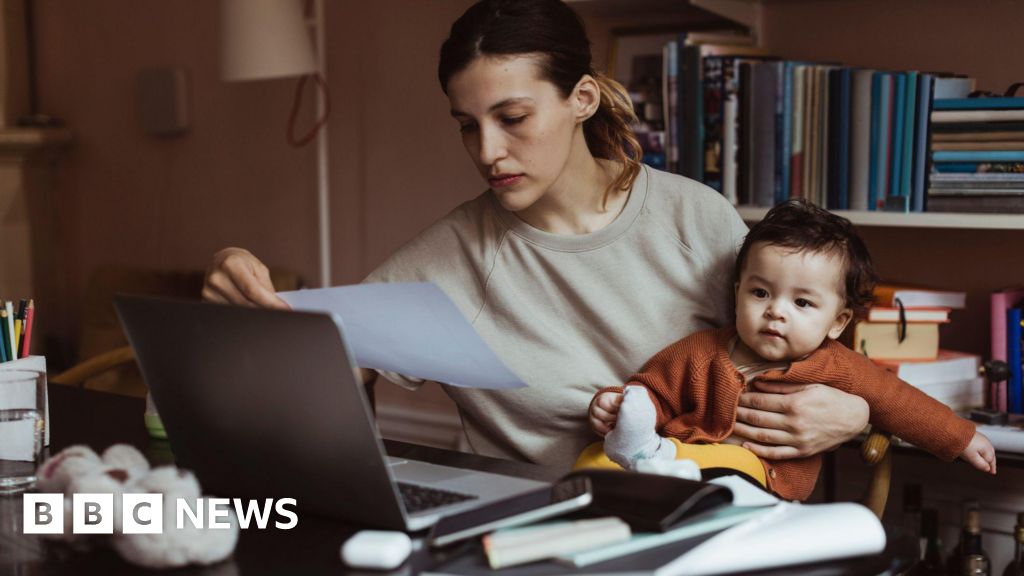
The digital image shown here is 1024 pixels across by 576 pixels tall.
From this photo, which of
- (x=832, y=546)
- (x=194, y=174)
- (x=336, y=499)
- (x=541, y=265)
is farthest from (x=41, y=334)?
(x=832, y=546)

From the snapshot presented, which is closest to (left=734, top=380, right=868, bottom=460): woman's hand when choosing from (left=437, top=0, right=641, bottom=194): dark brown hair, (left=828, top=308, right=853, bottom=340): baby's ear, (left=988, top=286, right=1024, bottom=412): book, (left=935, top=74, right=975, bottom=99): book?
(left=828, top=308, right=853, bottom=340): baby's ear

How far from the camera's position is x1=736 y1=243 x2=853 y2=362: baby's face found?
4.99 feet

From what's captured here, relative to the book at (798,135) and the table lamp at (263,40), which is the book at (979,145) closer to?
the book at (798,135)

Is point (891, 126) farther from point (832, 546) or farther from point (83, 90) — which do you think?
point (83, 90)

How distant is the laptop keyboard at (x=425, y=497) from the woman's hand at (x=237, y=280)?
369 mm

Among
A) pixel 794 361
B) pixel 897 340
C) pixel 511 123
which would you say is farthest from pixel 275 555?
pixel 897 340

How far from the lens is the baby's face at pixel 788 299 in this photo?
1521 millimetres

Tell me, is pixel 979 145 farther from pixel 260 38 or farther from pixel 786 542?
pixel 260 38

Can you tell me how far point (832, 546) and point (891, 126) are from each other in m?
1.32

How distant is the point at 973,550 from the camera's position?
2.12 m

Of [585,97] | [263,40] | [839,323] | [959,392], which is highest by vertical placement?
[263,40]

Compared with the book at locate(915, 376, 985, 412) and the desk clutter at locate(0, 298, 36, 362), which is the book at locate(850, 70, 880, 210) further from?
the desk clutter at locate(0, 298, 36, 362)

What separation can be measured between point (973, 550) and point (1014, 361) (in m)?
0.39

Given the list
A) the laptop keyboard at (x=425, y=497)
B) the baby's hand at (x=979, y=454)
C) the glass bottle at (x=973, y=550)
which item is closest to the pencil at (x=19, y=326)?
the laptop keyboard at (x=425, y=497)
